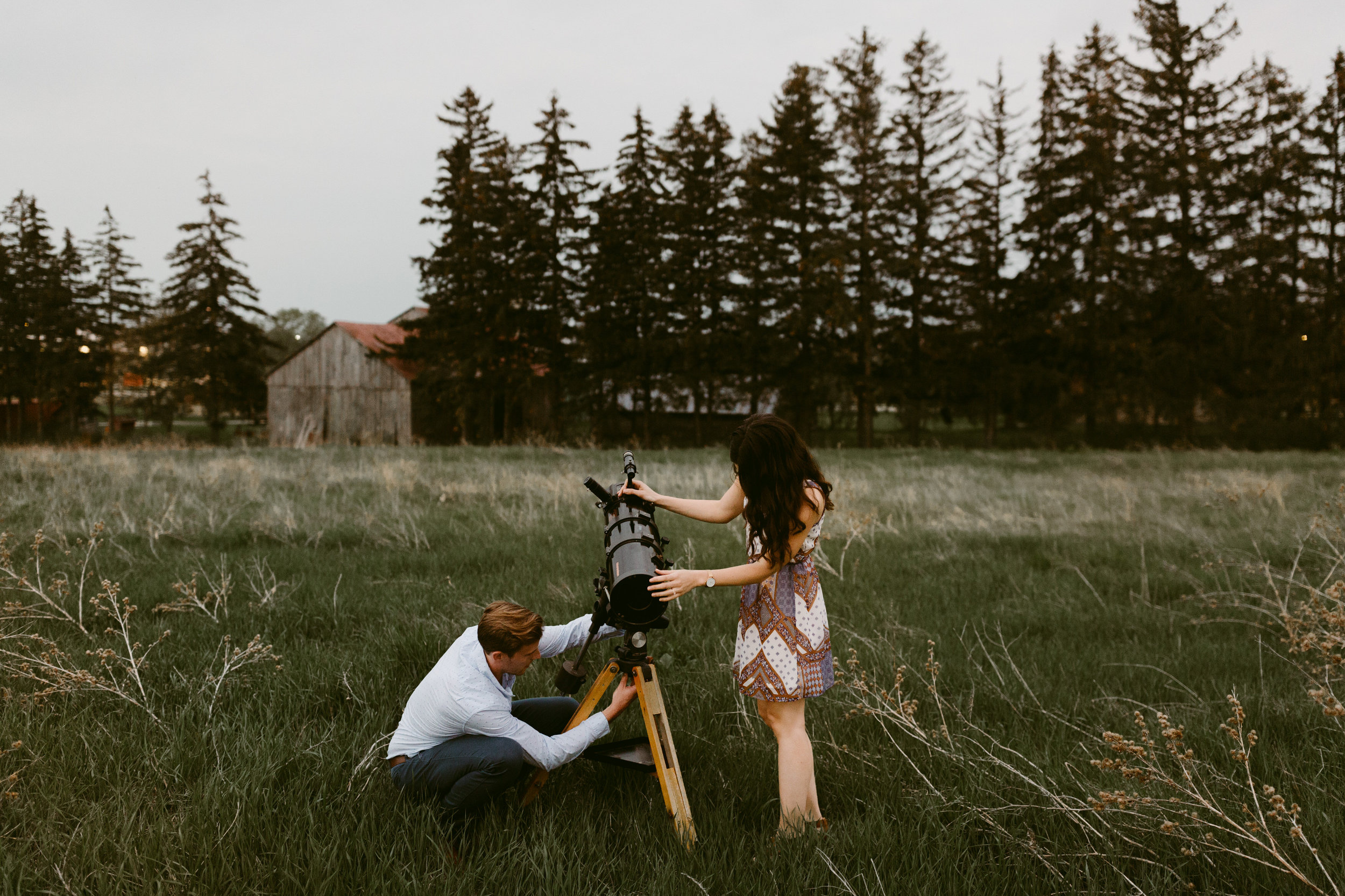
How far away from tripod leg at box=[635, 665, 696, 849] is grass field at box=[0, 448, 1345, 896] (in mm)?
128

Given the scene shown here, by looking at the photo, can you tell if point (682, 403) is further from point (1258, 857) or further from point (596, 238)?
point (1258, 857)

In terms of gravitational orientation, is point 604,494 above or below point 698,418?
below

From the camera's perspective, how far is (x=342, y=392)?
38250 mm

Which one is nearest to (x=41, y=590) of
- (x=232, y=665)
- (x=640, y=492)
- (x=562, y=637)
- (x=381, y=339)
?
(x=232, y=665)

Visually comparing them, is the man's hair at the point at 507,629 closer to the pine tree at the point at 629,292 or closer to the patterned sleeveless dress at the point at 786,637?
the patterned sleeveless dress at the point at 786,637

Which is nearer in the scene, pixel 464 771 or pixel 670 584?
pixel 670 584

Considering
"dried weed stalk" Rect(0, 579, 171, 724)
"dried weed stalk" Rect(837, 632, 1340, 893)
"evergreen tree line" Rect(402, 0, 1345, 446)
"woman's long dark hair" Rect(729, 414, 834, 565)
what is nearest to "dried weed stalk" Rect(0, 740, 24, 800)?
"dried weed stalk" Rect(0, 579, 171, 724)

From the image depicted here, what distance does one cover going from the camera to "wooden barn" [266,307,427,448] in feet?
122

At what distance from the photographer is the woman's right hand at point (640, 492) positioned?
248 centimetres

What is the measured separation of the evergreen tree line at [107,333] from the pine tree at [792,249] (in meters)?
29.9

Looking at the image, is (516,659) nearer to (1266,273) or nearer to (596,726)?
(596,726)

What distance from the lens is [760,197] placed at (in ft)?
104

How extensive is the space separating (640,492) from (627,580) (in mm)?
533

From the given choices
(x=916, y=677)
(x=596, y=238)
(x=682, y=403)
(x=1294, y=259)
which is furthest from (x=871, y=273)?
(x=916, y=677)
